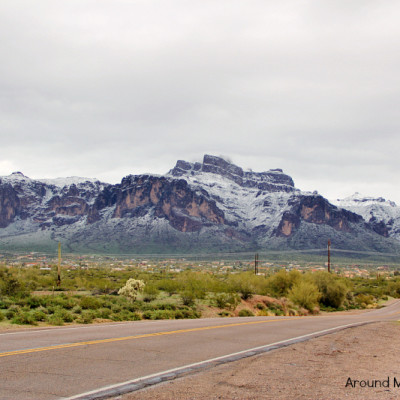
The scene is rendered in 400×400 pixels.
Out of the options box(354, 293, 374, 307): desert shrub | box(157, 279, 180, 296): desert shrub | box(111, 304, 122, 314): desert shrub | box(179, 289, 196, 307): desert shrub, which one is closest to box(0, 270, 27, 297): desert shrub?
box(111, 304, 122, 314): desert shrub

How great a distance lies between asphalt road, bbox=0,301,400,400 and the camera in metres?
8.28

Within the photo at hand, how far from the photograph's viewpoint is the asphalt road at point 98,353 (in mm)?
8278

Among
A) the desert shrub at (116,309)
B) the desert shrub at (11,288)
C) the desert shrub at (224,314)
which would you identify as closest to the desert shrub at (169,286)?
the desert shrub at (224,314)

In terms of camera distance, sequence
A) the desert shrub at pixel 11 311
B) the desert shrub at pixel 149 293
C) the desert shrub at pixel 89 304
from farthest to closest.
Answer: the desert shrub at pixel 149 293 < the desert shrub at pixel 89 304 < the desert shrub at pixel 11 311

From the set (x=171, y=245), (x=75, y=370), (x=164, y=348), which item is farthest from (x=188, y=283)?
(x=171, y=245)

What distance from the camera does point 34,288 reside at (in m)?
→ 42.2

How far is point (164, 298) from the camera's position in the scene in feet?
126

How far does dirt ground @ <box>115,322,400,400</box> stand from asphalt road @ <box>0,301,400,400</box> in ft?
3.54

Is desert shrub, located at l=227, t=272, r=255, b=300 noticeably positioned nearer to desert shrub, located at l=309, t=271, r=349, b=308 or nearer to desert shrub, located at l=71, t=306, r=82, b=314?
desert shrub, located at l=309, t=271, r=349, b=308

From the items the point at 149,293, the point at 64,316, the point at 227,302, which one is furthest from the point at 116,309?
the point at 227,302

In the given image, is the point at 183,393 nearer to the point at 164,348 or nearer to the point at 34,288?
the point at 164,348

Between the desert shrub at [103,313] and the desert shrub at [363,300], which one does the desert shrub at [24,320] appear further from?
the desert shrub at [363,300]

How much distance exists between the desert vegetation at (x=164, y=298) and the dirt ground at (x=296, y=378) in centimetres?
1242

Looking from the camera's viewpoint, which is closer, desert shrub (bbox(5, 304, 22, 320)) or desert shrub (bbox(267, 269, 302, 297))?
desert shrub (bbox(5, 304, 22, 320))
